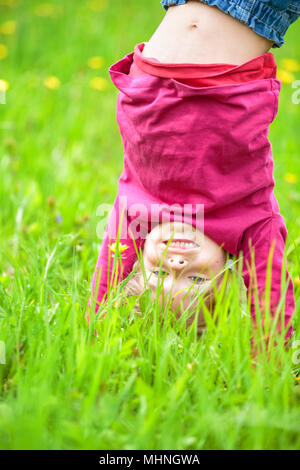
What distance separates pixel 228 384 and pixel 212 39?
2.68 ft

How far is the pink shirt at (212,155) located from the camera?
1330 millimetres

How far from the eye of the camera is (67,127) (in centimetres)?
338

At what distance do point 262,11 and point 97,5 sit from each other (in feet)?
14.3

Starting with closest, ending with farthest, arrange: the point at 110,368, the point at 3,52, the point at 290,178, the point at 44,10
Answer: the point at 110,368, the point at 290,178, the point at 3,52, the point at 44,10

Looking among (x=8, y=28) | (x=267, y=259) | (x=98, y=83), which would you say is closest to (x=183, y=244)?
(x=267, y=259)

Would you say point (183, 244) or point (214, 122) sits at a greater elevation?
point (214, 122)

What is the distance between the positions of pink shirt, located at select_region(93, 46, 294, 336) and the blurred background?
18 centimetres

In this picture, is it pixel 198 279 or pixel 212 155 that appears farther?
pixel 198 279

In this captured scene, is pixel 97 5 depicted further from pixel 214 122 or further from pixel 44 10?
pixel 214 122

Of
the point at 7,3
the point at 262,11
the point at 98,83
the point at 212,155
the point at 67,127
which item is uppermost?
the point at 262,11

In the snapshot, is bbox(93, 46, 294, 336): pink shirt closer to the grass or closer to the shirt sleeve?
the shirt sleeve

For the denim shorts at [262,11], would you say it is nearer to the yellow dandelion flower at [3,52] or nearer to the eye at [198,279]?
the eye at [198,279]
